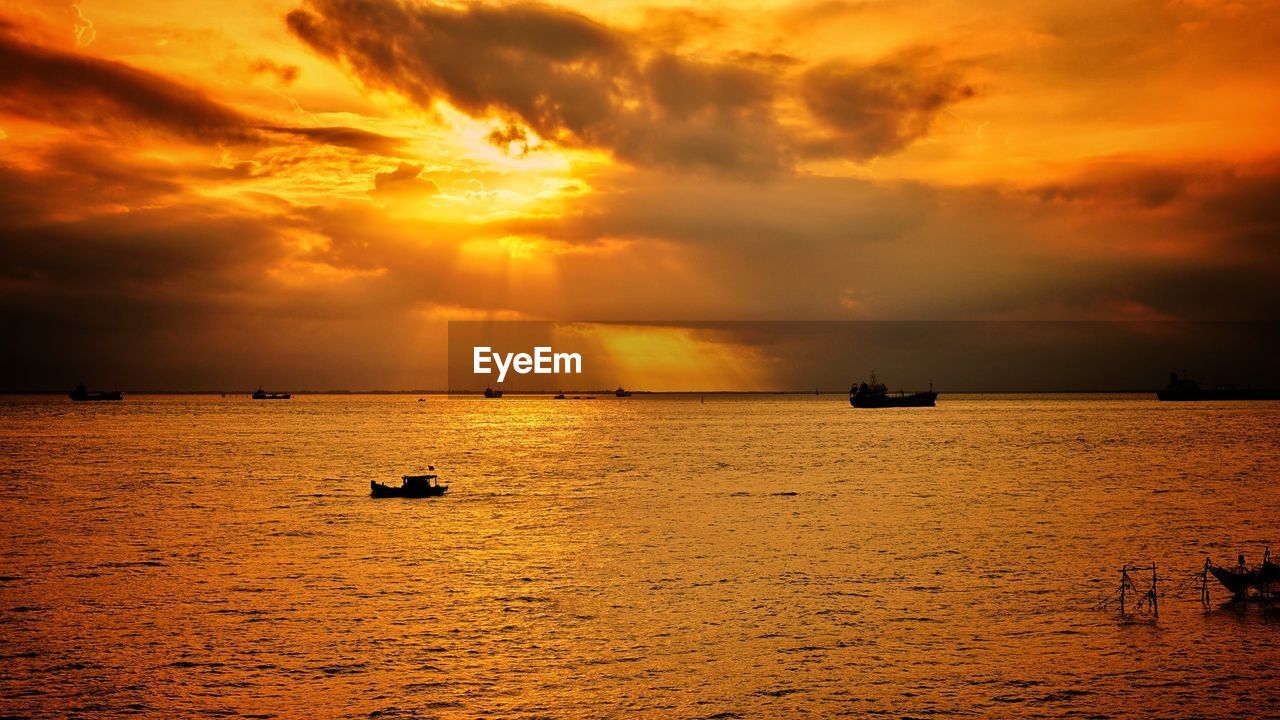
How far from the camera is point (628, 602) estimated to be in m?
44.4

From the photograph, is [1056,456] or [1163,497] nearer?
[1163,497]

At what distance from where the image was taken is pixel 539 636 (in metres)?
38.3

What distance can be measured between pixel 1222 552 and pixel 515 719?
47294mm

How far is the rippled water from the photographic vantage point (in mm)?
31328

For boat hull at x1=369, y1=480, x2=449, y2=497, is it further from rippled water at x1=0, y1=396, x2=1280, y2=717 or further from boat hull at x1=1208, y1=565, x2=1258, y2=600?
boat hull at x1=1208, y1=565, x2=1258, y2=600

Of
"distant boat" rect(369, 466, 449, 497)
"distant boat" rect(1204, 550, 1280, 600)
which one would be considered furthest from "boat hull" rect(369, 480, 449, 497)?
"distant boat" rect(1204, 550, 1280, 600)

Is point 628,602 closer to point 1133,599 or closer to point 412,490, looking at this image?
point 1133,599

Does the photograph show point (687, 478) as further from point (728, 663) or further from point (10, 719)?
point (10, 719)

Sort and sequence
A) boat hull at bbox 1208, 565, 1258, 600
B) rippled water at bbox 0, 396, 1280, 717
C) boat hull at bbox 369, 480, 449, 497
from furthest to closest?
boat hull at bbox 369, 480, 449, 497
boat hull at bbox 1208, 565, 1258, 600
rippled water at bbox 0, 396, 1280, 717

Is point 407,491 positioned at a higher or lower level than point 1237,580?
lower

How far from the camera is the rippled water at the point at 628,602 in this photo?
31.3 metres

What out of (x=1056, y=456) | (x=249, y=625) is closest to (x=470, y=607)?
(x=249, y=625)

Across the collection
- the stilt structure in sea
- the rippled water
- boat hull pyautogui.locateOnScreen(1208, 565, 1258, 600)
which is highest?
boat hull pyautogui.locateOnScreen(1208, 565, 1258, 600)

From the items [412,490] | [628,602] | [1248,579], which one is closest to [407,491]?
[412,490]
